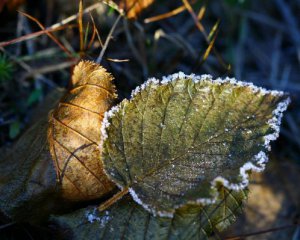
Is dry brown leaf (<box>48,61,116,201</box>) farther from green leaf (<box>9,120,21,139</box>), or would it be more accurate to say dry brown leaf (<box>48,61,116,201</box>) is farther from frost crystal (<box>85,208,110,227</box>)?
green leaf (<box>9,120,21,139</box>)

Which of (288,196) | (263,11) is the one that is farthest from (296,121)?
(263,11)

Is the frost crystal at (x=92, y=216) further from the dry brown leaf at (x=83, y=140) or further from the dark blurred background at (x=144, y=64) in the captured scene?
the dark blurred background at (x=144, y=64)

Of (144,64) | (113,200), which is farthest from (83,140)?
(144,64)

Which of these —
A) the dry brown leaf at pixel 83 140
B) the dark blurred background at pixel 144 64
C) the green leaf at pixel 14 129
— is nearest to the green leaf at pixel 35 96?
the dark blurred background at pixel 144 64

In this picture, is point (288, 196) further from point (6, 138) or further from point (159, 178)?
point (6, 138)

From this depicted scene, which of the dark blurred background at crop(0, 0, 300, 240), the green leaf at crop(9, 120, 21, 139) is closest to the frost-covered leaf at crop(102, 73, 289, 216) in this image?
the dark blurred background at crop(0, 0, 300, 240)

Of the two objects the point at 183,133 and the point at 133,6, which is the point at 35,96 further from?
the point at 183,133
